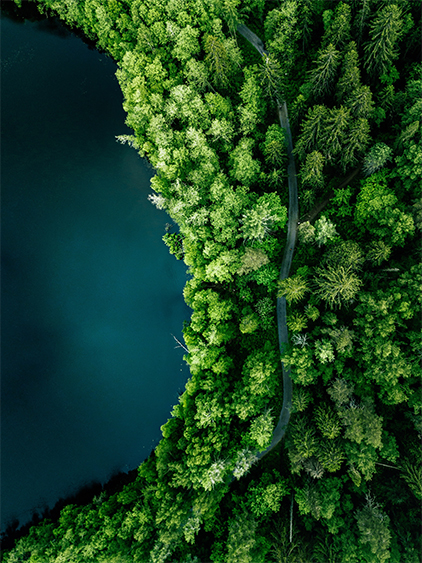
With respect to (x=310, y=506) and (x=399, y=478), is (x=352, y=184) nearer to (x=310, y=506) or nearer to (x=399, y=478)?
(x=399, y=478)

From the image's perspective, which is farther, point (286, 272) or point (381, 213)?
point (286, 272)

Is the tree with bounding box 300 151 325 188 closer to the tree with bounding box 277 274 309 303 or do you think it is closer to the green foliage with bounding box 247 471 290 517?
the tree with bounding box 277 274 309 303

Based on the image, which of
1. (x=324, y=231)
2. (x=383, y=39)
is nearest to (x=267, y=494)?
(x=324, y=231)

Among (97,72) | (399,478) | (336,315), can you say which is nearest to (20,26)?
(97,72)

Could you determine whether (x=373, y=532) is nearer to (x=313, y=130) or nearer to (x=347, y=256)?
(x=347, y=256)

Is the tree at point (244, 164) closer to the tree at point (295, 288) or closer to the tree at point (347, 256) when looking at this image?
the tree at point (347, 256)

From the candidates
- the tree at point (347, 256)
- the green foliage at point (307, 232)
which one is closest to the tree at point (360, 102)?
the green foliage at point (307, 232)
